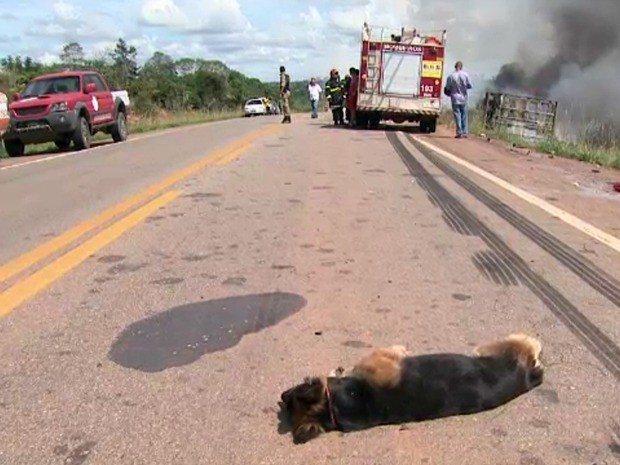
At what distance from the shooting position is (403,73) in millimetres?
21656

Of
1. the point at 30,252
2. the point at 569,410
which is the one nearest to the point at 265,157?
the point at 30,252

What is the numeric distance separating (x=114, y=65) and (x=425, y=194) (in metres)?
59.8

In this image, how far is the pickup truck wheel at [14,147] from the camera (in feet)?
58.5

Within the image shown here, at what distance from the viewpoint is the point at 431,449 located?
2963 mm

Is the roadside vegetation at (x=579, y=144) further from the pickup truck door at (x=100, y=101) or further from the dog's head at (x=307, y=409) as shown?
the dog's head at (x=307, y=409)

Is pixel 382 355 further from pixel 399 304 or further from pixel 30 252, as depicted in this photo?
pixel 30 252

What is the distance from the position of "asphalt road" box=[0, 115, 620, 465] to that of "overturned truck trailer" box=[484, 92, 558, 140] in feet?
55.2

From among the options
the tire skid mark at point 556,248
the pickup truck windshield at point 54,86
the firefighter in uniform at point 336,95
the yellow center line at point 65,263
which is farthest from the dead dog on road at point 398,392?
the firefighter in uniform at point 336,95

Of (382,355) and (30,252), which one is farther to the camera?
(30,252)

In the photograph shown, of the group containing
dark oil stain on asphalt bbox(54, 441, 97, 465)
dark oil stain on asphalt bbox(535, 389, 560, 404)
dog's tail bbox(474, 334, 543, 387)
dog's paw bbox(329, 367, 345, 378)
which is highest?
dog's tail bbox(474, 334, 543, 387)

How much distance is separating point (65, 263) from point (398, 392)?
3552mm

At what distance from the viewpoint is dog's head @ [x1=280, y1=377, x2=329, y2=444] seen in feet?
9.98

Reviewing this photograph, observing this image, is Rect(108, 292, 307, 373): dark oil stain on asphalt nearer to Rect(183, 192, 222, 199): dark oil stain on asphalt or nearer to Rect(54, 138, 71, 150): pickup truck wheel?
Rect(183, 192, 222, 199): dark oil stain on asphalt

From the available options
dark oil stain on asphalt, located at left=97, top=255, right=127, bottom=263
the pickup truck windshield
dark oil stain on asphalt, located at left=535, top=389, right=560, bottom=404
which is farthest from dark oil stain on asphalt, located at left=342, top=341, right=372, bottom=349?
the pickup truck windshield
